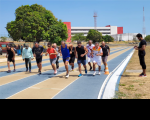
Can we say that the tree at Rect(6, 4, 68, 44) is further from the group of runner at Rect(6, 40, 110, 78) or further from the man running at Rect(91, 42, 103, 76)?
the man running at Rect(91, 42, 103, 76)

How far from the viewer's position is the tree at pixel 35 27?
42125 mm

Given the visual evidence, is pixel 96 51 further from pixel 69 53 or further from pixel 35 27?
pixel 35 27

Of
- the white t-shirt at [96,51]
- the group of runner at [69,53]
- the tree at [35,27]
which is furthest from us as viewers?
the tree at [35,27]

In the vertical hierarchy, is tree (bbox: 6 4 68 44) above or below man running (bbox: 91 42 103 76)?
above

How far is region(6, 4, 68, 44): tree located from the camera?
42125 mm

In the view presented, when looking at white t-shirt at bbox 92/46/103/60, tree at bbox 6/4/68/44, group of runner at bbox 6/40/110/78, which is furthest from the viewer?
tree at bbox 6/4/68/44

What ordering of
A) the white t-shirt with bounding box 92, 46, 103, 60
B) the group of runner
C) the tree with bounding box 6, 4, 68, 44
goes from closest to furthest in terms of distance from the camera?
the group of runner < the white t-shirt with bounding box 92, 46, 103, 60 < the tree with bounding box 6, 4, 68, 44

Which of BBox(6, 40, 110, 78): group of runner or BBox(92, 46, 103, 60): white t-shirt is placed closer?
BBox(6, 40, 110, 78): group of runner

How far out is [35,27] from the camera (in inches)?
1662

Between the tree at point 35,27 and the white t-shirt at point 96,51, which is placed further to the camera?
the tree at point 35,27

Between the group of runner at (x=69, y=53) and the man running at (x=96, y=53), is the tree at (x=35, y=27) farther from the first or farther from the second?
the man running at (x=96, y=53)

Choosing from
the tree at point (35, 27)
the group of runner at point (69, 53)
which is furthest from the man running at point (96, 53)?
the tree at point (35, 27)

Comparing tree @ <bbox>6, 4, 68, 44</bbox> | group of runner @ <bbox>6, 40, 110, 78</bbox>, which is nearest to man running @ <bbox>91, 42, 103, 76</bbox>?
group of runner @ <bbox>6, 40, 110, 78</bbox>
